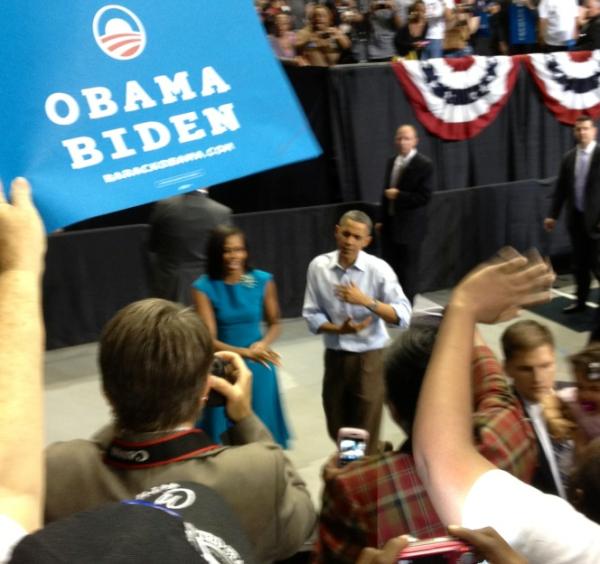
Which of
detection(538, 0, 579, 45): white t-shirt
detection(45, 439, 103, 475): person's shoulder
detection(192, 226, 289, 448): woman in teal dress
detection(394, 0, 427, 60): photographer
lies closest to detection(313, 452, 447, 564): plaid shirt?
detection(45, 439, 103, 475): person's shoulder

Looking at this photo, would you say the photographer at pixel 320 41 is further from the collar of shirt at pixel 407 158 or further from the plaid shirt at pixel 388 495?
the plaid shirt at pixel 388 495

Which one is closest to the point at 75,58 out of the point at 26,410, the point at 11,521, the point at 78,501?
the point at 78,501

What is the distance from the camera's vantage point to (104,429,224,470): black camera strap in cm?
158

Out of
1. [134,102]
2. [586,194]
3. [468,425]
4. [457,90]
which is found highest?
[134,102]

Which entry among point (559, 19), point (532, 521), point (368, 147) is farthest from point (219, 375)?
point (559, 19)

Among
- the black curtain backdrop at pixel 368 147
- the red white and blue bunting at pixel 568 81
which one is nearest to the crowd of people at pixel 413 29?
the red white and blue bunting at pixel 568 81

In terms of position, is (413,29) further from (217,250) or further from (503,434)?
(503,434)

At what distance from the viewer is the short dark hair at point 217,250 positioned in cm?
419

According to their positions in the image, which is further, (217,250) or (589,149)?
(589,149)

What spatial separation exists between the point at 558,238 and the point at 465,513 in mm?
8058

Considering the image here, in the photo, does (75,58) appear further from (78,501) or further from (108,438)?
(78,501)

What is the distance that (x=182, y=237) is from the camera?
4.94m

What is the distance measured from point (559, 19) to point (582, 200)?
3.63 m

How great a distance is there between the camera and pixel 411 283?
7.21 m
